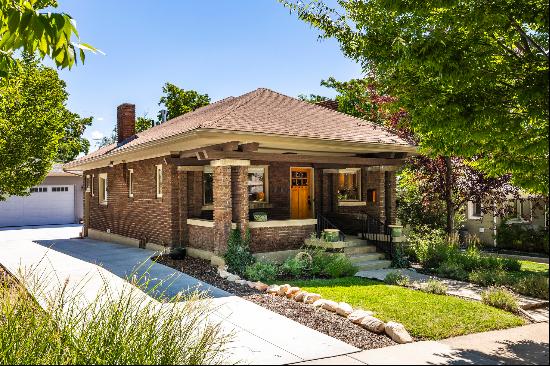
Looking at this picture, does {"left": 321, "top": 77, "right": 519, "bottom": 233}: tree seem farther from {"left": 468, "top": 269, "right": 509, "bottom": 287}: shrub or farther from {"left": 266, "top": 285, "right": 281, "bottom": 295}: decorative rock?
{"left": 266, "top": 285, "right": 281, "bottom": 295}: decorative rock

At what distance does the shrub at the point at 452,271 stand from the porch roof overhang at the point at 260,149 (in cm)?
401

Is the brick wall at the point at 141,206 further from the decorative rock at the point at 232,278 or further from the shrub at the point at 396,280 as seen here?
the shrub at the point at 396,280

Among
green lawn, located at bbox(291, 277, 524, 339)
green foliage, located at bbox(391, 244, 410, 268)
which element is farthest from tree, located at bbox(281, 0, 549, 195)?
green foliage, located at bbox(391, 244, 410, 268)

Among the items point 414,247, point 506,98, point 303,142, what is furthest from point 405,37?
point 414,247

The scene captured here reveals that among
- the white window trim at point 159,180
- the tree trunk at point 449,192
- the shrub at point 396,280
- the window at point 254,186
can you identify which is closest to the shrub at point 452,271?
the shrub at point 396,280

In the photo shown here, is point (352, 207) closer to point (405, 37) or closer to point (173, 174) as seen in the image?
point (173, 174)

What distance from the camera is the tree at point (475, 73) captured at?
4035 millimetres

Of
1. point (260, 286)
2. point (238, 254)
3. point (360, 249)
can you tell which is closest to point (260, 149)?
point (238, 254)

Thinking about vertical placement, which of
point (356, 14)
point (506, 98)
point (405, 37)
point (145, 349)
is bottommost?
point (145, 349)

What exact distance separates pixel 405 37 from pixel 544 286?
3.60m

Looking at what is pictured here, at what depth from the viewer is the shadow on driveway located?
30.3 feet

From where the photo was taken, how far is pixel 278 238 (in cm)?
1306

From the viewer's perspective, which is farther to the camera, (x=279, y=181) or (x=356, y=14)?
(x=279, y=181)

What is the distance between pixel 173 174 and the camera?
47.8 ft
